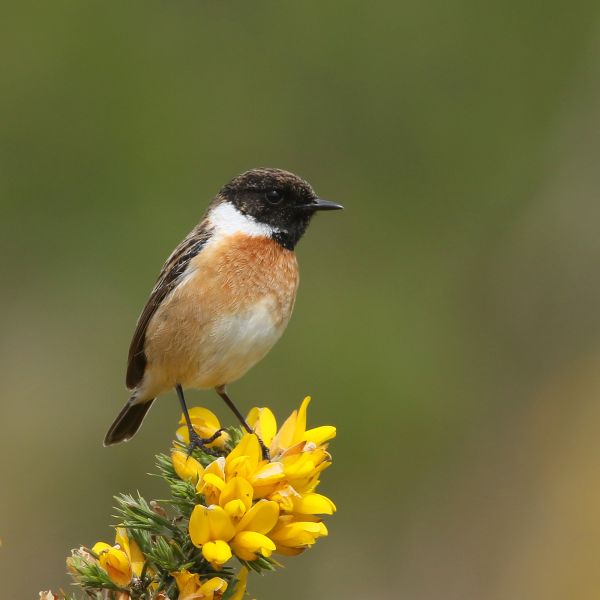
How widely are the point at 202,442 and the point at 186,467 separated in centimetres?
31

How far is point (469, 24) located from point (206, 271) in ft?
19.5

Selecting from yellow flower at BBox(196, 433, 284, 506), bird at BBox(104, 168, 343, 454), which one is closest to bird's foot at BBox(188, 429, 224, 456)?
yellow flower at BBox(196, 433, 284, 506)

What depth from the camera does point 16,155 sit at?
9172mm

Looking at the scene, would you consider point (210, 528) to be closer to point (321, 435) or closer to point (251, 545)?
point (251, 545)

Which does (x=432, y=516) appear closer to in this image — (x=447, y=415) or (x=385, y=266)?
(x=447, y=415)

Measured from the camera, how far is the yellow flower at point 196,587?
8.59 feet

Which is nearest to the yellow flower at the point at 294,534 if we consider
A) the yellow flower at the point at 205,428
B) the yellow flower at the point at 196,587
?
the yellow flower at the point at 196,587

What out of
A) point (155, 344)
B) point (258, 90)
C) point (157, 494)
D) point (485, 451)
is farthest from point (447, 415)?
point (155, 344)

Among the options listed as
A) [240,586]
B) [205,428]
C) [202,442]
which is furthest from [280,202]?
[240,586]

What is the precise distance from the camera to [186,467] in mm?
2988

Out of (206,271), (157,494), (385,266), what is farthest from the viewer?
(385,266)

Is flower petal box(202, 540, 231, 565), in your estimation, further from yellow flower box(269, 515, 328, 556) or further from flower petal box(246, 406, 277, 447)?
flower petal box(246, 406, 277, 447)

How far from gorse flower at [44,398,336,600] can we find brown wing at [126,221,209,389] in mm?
1791

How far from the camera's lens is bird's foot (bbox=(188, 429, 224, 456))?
321cm
